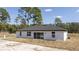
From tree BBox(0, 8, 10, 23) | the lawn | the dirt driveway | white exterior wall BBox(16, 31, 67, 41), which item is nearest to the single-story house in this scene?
white exterior wall BBox(16, 31, 67, 41)

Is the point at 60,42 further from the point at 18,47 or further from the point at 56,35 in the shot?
the point at 18,47

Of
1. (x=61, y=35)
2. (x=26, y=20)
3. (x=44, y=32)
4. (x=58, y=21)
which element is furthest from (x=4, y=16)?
(x=61, y=35)

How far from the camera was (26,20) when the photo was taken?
29.5ft

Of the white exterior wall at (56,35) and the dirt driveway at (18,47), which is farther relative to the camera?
the white exterior wall at (56,35)

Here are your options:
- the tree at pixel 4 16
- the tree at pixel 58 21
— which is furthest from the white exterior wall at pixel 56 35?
the tree at pixel 4 16

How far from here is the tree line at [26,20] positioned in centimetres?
889

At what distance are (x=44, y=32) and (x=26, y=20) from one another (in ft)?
2.05

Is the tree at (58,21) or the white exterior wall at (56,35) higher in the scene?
the tree at (58,21)

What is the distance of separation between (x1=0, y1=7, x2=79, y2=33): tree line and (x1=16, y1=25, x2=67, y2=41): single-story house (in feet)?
0.41

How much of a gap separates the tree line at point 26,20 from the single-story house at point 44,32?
0.41 ft

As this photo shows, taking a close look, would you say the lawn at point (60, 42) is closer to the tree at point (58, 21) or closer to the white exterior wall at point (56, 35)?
the white exterior wall at point (56, 35)

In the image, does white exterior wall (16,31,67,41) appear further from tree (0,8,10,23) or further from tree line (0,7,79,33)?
tree (0,8,10,23)

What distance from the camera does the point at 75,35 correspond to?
8.98 metres
